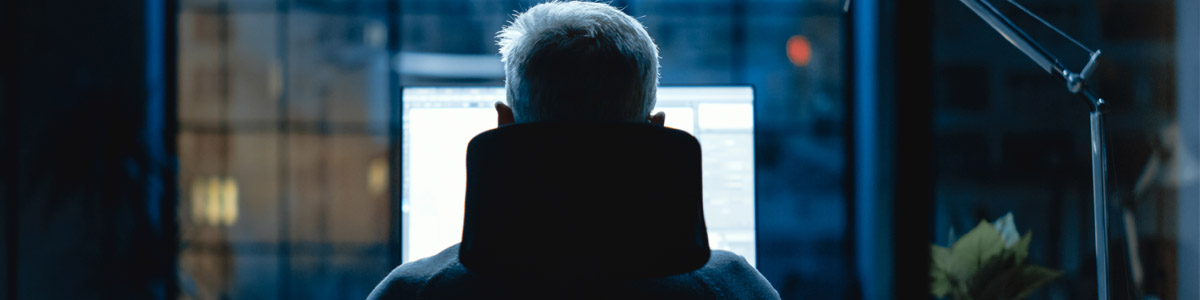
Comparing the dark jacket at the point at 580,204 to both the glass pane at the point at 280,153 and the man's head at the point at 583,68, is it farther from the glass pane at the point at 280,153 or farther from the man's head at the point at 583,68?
the glass pane at the point at 280,153

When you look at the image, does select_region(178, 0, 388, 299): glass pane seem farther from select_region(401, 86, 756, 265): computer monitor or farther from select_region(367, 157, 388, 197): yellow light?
select_region(401, 86, 756, 265): computer monitor

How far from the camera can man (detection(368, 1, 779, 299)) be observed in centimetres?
53

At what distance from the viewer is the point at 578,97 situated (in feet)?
1.72

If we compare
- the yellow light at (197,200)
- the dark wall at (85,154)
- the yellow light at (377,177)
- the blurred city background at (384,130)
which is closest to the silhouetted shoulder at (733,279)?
the blurred city background at (384,130)

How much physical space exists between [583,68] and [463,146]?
2.73 feet

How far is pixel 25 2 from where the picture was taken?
2.01m

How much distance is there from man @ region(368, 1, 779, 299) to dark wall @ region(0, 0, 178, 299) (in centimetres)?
187

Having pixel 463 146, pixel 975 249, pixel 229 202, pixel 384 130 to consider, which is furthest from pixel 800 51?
pixel 229 202

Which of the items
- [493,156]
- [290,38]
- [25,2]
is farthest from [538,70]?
[25,2]

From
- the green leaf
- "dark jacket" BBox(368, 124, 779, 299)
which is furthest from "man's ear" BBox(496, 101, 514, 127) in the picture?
the green leaf

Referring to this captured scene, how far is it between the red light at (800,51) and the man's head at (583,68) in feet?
5.16

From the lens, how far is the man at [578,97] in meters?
0.53

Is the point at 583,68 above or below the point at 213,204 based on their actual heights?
above

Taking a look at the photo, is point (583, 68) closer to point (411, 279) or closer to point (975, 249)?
point (411, 279)
